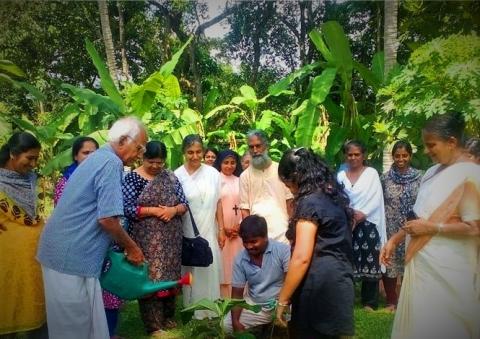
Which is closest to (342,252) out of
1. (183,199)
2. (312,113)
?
(183,199)

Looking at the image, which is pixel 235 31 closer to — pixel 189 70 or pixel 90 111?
pixel 189 70

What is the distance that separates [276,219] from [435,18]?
2.48 metres

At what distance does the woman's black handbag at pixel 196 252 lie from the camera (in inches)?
157

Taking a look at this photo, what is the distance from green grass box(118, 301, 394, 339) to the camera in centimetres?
393

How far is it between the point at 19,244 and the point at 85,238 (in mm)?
641

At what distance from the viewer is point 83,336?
104 inches

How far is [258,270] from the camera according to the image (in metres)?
3.09

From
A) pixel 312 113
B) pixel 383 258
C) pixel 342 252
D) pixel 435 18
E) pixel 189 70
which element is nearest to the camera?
pixel 342 252

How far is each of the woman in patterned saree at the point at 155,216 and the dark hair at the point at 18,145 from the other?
981 millimetres

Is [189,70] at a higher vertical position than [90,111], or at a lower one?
higher

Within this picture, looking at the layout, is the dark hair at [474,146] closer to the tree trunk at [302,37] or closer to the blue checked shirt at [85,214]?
the blue checked shirt at [85,214]

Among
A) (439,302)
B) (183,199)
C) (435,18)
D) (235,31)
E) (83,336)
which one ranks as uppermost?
(235,31)

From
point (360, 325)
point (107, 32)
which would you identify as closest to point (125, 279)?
point (360, 325)

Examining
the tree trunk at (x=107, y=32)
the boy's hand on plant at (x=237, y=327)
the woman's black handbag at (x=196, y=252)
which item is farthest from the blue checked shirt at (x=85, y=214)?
the tree trunk at (x=107, y=32)
